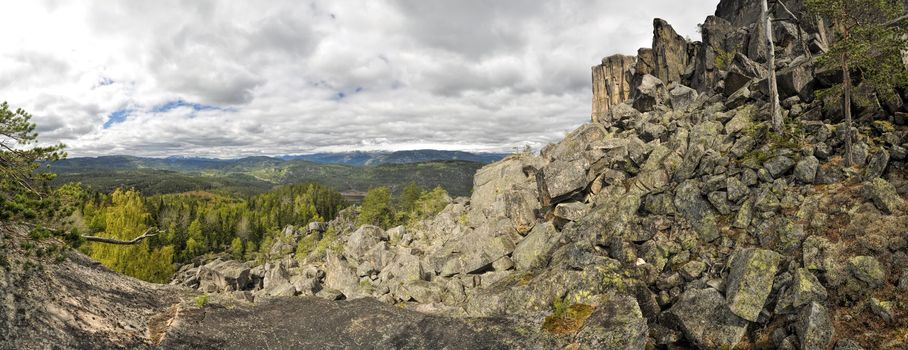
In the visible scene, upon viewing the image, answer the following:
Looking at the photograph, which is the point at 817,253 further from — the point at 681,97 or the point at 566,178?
the point at 681,97

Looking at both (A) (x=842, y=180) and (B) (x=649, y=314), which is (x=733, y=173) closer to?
(A) (x=842, y=180)

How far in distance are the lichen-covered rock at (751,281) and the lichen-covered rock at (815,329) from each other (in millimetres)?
2158

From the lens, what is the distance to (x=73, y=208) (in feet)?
54.7

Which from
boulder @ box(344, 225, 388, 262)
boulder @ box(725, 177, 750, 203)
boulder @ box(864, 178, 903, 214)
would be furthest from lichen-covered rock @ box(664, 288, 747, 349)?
boulder @ box(344, 225, 388, 262)

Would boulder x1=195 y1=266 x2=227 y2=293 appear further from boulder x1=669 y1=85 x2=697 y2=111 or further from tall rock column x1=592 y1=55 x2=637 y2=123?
boulder x1=669 y1=85 x2=697 y2=111

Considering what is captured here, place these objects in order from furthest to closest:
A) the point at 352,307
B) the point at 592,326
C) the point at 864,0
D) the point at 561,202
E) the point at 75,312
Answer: the point at 561,202 → the point at 352,307 → the point at 864,0 → the point at 592,326 → the point at 75,312

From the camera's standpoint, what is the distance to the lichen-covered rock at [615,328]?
20531 millimetres

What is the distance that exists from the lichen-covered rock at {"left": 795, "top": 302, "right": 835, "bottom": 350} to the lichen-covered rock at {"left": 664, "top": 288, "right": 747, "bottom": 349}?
2.79 m

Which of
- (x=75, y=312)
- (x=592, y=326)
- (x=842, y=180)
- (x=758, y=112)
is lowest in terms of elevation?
(x=592, y=326)

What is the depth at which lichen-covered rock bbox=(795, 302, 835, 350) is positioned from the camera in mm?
16922

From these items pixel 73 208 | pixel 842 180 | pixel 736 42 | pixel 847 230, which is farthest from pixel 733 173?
pixel 73 208

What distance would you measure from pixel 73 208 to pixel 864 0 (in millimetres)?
48283

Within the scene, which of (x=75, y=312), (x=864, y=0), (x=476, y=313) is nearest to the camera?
(x=75, y=312)

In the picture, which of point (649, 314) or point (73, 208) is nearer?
point (73, 208)
